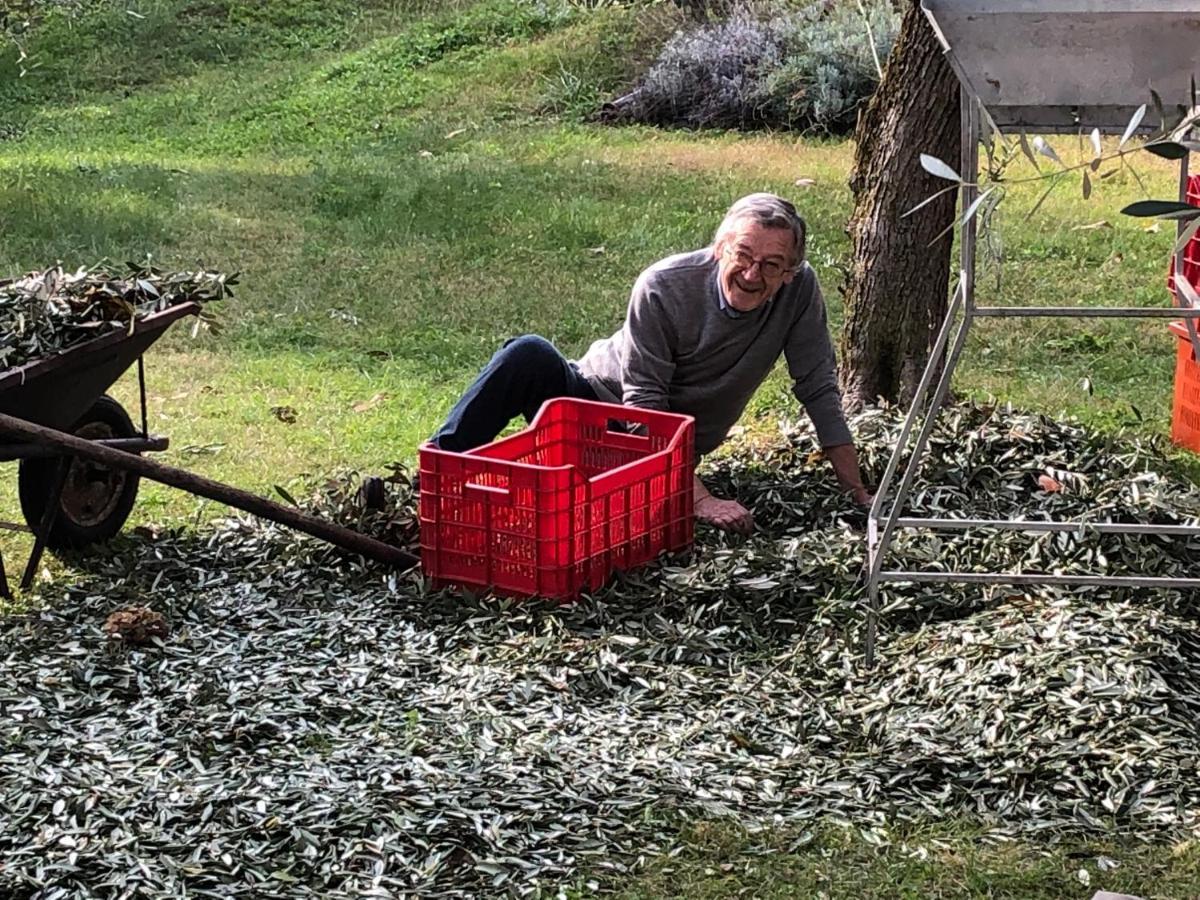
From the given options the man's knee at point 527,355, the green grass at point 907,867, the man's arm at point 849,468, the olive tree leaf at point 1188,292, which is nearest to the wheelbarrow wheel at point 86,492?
the man's knee at point 527,355

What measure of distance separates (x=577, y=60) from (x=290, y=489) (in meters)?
9.14

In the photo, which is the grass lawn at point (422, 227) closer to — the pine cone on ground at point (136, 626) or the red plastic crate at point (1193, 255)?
the pine cone on ground at point (136, 626)

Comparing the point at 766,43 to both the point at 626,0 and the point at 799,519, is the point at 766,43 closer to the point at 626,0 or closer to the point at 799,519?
the point at 626,0

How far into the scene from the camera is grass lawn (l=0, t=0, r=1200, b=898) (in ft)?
19.8

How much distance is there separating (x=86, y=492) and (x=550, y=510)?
1.58 meters

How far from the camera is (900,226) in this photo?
19.1 ft

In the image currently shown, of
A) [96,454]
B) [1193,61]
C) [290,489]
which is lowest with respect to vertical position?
[290,489]

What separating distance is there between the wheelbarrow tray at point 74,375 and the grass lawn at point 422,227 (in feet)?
1.70

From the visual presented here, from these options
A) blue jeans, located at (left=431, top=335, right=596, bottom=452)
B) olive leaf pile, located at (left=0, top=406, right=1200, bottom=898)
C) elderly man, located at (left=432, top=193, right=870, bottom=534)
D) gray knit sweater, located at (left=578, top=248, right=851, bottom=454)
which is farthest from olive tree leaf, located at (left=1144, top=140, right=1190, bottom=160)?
blue jeans, located at (left=431, top=335, right=596, bottom=452)

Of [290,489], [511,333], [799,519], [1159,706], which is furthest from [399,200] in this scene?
[1159,706]

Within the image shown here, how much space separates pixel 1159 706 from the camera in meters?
3.87

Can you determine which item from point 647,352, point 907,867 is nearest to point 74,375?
point 647,352

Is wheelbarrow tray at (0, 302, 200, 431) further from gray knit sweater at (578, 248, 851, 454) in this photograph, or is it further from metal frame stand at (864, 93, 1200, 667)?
metal frame stand at (864, 93, 1200, 667)

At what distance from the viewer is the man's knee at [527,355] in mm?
5215
